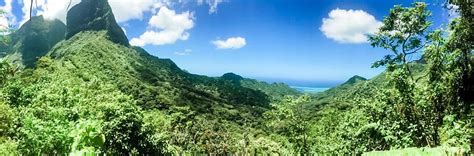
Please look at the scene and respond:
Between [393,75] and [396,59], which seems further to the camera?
[396,59]

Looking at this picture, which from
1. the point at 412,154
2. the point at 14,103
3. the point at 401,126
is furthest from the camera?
the point at 14,103

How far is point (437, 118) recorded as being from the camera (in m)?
19.0

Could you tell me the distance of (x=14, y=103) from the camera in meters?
48.9

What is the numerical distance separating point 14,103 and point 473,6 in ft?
156

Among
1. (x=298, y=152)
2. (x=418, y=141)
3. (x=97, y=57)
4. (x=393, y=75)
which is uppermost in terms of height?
(x=97, y=57)

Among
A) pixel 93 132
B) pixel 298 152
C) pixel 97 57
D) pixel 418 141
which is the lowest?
pixel 298 152

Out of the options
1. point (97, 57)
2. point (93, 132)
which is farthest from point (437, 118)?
point (97, 57)

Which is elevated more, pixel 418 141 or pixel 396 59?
pixel 396 59

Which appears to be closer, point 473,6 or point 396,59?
point 473,6

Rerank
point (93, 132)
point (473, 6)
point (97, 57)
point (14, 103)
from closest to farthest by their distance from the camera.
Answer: point (93, 132)
point (473, 6)
point (14, 103)
point (97, 57)

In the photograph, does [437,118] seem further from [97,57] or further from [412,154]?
[97,57]

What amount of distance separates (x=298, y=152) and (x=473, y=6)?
102ft

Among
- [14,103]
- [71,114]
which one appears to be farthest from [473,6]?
[14,103]

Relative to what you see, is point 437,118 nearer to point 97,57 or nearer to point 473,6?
point 473,6
